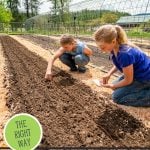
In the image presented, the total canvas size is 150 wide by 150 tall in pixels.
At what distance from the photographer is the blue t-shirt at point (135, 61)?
4320 mm

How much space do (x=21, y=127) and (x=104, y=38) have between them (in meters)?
1.93

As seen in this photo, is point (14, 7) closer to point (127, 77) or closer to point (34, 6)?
point (34, 6)

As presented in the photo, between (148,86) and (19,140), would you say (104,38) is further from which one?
(19,140)

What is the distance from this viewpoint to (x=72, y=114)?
14.7 ft

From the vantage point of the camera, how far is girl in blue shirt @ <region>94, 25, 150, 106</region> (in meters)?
4.24

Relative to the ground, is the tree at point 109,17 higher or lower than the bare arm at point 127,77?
higher

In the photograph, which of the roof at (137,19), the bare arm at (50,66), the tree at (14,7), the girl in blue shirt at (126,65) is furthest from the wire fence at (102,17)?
the tree at (14,7)

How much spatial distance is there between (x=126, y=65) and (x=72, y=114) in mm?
904

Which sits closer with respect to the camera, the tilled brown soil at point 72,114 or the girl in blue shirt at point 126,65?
the tilled brown soil at point 72,114

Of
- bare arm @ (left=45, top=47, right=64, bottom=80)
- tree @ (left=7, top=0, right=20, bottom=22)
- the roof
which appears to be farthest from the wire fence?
tree @ (left=7, top=0, right=20, bottom=22)

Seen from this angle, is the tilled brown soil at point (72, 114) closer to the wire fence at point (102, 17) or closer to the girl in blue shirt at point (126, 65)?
the girl in blue shirt at point (126, 65)

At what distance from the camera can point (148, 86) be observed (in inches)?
189

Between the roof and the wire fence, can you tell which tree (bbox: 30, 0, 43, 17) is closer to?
the wire fence

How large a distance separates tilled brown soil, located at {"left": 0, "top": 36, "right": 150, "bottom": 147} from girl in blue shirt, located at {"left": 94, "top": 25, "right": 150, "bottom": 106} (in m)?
0.29
